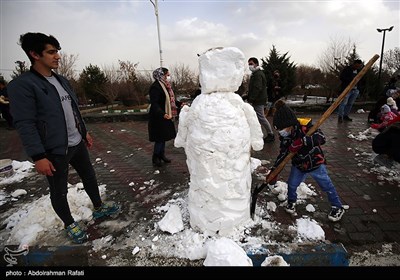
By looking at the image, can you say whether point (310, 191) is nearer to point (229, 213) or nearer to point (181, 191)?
point (229, 213)

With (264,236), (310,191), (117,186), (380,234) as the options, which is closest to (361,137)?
(310,191)

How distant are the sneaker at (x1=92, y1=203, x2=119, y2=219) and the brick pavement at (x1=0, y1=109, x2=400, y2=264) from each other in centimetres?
14

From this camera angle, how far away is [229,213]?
227 cm

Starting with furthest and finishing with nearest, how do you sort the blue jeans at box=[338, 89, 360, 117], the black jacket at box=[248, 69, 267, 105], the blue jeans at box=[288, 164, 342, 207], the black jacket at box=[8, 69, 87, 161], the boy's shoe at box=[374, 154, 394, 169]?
the blue jeans at box=[338, 89, 360, 117] → the black jacket at box=[248, 69, 267, 105] → the boy's shoe at box=[374, 154, 394, 169] → the blue jeans at box=[288, 164, 342, 207] → the black jacket at box=[8, 69, 87, 161]

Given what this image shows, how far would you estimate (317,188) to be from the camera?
3.30 m

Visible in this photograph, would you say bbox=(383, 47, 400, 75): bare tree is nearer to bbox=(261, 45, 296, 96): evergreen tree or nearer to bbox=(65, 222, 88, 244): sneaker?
bbox=(261, 45, 296, 96): evergreen tree

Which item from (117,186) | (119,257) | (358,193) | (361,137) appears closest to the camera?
(119,257)

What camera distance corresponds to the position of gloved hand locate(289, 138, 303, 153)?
2.46 metres

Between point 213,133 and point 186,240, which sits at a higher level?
point 213,133

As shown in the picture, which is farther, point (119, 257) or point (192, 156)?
point (192, 156)

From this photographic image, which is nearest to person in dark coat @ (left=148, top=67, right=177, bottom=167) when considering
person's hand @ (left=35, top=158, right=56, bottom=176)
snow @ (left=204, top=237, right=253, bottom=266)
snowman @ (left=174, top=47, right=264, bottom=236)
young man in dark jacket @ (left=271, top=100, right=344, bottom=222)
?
snowman @ (left=174, top=47, right=264, bottom=236)

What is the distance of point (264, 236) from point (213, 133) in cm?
115

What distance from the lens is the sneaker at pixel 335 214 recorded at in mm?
2572

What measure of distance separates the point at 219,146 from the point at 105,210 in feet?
5.57
